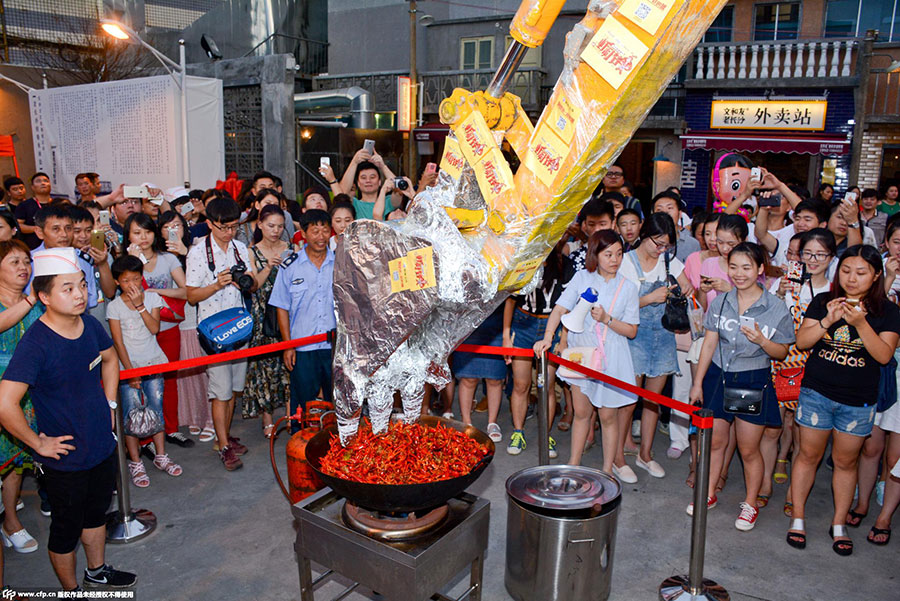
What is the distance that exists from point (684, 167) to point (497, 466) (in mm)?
11997

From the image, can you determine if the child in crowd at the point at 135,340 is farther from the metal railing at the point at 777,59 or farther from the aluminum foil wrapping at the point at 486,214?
the metal railing at the point at 777,59

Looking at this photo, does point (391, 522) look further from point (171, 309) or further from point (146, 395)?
point (171, 309)

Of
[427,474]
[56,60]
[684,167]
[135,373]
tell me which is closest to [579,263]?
[427,474]

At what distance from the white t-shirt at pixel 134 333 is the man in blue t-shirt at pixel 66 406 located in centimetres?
123

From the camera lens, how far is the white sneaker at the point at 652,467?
4.89 meters

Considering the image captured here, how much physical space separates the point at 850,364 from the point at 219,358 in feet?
12.6

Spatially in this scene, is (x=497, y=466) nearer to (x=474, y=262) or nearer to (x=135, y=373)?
(x=135, y=373)

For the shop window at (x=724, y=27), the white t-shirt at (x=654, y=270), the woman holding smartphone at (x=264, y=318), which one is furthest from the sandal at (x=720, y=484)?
the shop window at (x=724, y=27)

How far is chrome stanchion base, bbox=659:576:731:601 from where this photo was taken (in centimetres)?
348

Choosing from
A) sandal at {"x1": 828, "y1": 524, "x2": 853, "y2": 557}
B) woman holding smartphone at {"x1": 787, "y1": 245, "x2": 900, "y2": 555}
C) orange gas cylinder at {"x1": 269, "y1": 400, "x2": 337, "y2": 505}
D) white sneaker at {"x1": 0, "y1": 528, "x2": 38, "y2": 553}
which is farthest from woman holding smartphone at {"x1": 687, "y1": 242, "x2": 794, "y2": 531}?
white sneaker at {"x1": 0, "y1": 528, "x2": 38, "y2": 553}

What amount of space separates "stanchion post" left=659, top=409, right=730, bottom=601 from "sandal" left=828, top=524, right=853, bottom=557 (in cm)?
89

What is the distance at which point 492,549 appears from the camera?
13.2 ft

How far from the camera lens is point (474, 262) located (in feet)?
7.97

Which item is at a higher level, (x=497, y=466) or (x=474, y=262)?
(x=474, y=262)
